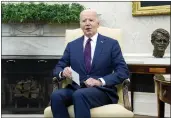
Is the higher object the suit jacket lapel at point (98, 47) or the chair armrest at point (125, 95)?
the suit jacket lapel at point (98, 47)

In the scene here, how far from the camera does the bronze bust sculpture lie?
3625mm

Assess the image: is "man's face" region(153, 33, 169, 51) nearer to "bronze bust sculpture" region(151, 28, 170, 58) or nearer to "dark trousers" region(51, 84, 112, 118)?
"bronze bust sculpture" region(151, 28, 170, 58)

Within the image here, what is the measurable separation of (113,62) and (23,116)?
189 cm

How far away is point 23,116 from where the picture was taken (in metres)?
3.94

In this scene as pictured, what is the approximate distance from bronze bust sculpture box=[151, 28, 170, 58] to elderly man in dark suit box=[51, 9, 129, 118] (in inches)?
49.1

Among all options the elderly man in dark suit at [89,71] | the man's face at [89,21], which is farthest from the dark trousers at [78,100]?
the man's face at [89,21]

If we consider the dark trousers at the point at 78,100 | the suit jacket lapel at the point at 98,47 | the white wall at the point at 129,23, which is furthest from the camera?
the white wall at the point at 129,23

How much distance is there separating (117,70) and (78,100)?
0.42 meters

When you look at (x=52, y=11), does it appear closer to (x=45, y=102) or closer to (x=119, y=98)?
(x=45, y=102)

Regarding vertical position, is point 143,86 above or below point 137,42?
below

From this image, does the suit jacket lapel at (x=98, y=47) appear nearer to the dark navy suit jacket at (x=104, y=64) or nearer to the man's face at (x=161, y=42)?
the dark navy suit jacket at (x=104, y=64)

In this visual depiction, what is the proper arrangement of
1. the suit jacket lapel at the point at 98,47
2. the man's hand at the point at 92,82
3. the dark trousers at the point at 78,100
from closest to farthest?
the dark trousers at the point at 78,100
the man's hand at the point at 92,82
the suit jacket lapel at the point at 98,47

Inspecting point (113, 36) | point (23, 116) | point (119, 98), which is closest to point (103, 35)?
point (113, 36)

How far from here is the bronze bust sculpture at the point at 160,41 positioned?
3.62 metres
